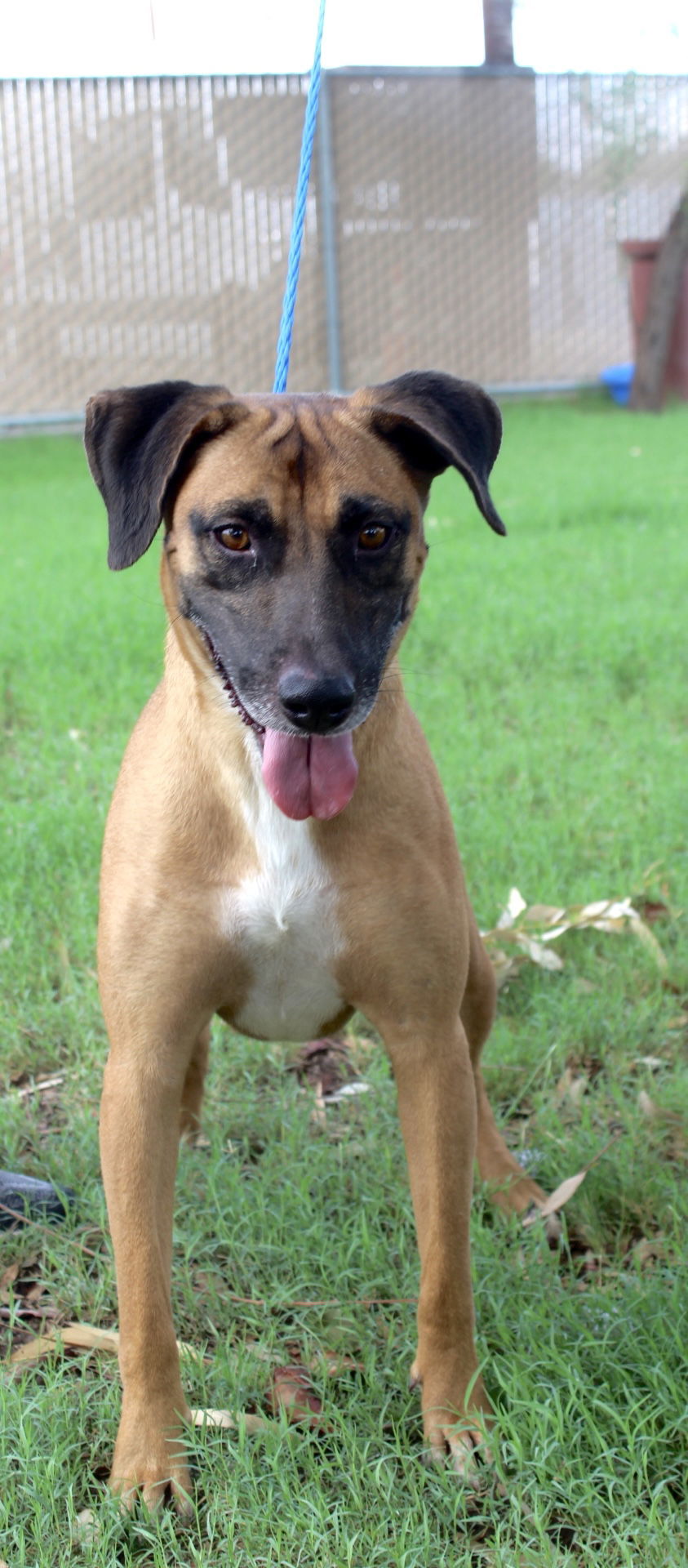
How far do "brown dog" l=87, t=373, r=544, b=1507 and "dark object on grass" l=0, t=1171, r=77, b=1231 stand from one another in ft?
1.91

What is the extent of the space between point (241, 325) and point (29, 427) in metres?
2.21

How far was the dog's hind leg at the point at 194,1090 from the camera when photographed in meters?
3.06

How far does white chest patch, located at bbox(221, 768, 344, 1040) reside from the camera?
7.55 feet

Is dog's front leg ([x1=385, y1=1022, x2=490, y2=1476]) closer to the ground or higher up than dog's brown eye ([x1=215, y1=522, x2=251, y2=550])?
closer to the ground

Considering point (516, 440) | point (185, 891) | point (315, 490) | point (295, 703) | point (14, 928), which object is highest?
point (315, 490)

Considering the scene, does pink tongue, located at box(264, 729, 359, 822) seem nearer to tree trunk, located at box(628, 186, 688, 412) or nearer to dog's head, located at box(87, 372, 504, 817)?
dog's head, located at box(87, 372, 504, 817)

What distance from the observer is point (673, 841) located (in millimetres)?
4238

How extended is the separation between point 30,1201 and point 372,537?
1447 millimetres

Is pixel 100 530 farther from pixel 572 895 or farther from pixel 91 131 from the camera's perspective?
pixel 91 131

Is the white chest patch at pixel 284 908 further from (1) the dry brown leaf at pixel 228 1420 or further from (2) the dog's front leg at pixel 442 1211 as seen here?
(1) the dry brown leaf at pixel 228 1420

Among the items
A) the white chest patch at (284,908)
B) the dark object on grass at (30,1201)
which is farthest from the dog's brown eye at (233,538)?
the dark object on grass at (30,1201)

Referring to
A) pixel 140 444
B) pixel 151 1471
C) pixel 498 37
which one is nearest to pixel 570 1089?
pixel 151 1471

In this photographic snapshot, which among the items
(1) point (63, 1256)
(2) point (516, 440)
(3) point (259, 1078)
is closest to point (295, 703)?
(1) point (63, 1256)

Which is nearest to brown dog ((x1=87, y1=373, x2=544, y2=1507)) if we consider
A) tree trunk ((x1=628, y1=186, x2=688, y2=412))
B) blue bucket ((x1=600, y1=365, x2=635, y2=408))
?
tree trunk ((x1=628, y1=186, x2=688, y2=412))
